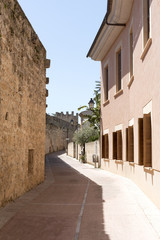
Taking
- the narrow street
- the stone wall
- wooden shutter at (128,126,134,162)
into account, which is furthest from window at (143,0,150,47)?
the stone wall

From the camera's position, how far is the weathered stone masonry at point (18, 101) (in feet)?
25.0

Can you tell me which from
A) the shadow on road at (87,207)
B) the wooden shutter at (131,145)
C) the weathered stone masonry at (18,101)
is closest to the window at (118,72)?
the wooden shutter at (131,145)

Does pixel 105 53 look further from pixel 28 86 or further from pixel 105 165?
pixel 28 86

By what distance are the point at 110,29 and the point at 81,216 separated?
10.1 metres

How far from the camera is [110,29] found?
48.1ft

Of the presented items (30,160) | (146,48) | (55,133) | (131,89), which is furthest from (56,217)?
→ (55,133)

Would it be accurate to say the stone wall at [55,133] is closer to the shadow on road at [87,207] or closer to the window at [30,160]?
the window at [30,160]

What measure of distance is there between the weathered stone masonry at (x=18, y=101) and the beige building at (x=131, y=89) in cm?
343

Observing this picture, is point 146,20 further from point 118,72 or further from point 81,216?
point 118,72

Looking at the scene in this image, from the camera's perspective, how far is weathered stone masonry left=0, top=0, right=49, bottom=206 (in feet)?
25.0

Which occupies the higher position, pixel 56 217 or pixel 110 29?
pixel 110 29

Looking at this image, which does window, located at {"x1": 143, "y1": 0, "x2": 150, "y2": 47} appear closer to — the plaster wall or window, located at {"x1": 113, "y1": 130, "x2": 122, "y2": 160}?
the plaster wall

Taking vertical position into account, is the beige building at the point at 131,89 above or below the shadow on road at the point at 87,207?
above

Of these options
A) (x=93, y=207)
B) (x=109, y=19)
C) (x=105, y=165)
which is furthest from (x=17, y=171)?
(x=105, y=165)
